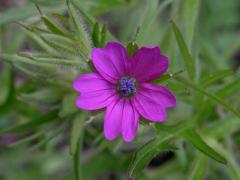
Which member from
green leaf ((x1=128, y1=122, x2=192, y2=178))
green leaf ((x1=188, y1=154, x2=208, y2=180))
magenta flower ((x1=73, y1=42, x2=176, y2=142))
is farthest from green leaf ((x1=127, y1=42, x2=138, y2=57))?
green leaf ((x1=188, y1=154, x2=208, y2=180))

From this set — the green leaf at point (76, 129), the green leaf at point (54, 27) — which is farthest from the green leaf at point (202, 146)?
the green leaf at point (54, 27)

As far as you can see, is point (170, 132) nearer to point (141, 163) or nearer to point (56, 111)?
point (141, 163)

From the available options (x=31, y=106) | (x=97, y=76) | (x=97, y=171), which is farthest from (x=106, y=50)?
(x=97, y=171)

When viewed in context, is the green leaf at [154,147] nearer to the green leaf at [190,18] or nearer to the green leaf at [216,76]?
the green leaf at [216,76]

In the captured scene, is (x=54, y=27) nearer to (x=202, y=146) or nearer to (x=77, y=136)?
(x=77, y=136)

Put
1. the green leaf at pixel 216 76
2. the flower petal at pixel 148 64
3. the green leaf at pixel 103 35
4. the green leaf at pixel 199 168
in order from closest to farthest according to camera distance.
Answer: the flower petal at pixel 148 64 < the green leaf at pixel 103 35 < the green leaf at pixel 216 76 < the green leaf at pixel 199 168

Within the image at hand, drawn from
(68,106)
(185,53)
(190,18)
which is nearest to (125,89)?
(185,53)
